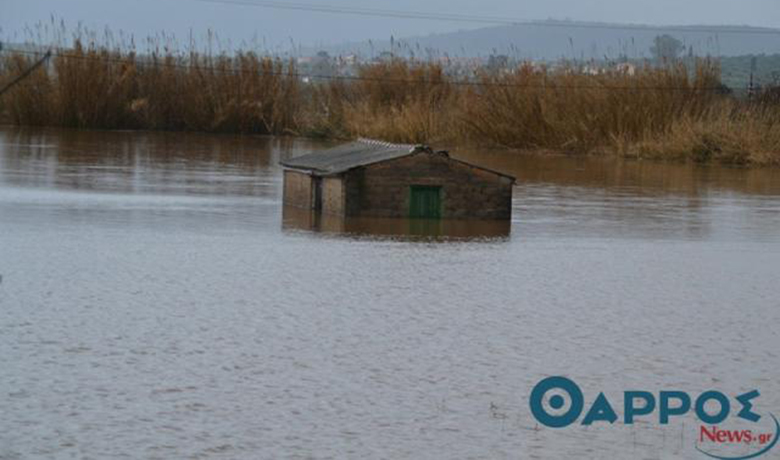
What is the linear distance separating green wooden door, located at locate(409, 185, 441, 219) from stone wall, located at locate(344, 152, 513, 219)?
1.8 inches

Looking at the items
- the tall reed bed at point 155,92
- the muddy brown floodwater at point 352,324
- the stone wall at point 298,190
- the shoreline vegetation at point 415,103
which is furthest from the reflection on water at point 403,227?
the tall reed bed at point 155,92

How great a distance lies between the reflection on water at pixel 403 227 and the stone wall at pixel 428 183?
11 cm

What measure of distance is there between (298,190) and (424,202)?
2.31m

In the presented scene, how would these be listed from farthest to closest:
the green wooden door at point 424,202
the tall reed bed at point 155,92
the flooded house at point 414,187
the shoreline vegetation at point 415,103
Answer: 1. the tall reed bed at point 155,92
2. the shoreline vegetation at point 415,103
3. the green wooden door at point 424,202
4. the flooded house at point 414,187

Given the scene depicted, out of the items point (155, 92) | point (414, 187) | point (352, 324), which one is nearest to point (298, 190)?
point (414, 187)

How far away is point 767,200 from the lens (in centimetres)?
2373

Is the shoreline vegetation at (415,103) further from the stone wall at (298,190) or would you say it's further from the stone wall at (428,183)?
the stone wall at (428,183)

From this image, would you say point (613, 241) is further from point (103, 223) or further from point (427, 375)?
point (427, 375)

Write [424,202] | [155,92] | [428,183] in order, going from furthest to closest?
[155,92], [424,202], [428,183]

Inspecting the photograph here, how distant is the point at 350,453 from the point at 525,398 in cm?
151

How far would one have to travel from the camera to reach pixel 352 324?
36.8 feet

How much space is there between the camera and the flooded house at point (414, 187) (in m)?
17.6

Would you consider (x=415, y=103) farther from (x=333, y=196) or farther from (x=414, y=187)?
(x=414, y=187)

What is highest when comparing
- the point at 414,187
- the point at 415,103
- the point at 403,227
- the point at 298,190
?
the point at 415,103
